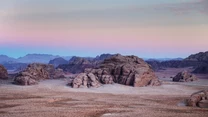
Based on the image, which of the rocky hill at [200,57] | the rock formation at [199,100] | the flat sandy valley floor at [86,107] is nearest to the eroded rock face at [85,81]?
the flat sandy valley floor at [86,107]

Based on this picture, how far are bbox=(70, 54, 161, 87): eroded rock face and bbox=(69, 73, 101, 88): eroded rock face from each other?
2.13 m

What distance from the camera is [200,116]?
27.0 metres

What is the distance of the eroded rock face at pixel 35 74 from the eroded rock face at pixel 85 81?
6.80 meters

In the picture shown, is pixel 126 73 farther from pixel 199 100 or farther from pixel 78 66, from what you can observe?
pixel 78 66

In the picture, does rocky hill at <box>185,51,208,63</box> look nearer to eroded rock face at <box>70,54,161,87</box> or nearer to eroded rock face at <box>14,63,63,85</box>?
eroded rock face at <box>14,63,63,85</box>

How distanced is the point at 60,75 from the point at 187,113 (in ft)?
148

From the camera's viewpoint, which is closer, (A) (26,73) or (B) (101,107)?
(B) (101,107)

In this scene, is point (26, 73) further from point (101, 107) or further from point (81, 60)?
point (81, 60)

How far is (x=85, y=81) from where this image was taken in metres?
50.4

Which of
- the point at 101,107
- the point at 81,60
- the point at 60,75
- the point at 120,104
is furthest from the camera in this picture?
the point at 81,60

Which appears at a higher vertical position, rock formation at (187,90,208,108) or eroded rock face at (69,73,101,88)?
eroded rock face at (69,73,101,88)

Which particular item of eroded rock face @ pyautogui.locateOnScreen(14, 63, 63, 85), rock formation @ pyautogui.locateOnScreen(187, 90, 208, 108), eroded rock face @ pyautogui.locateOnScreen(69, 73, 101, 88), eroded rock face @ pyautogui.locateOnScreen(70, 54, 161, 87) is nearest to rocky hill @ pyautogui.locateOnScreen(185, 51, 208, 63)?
eroded rock face @ pyautogui.locateOnScreen(14, 63, 63, 85)

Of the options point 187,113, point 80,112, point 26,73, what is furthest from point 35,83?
point 187,113

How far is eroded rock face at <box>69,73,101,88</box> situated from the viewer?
49.7 metres
